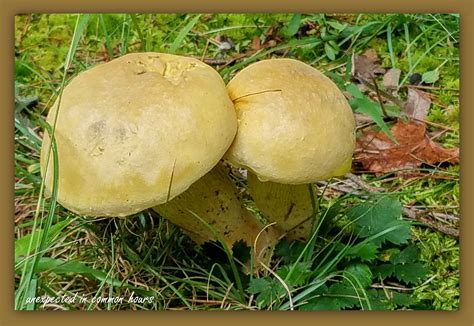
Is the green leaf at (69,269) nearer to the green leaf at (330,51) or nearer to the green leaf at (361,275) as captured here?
the green leaf at (361,275)

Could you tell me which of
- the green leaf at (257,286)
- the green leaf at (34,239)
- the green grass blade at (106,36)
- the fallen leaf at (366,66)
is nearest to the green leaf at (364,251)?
the green leaf at (257,286)

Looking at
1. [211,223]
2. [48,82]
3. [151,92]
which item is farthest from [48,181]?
[48,82]

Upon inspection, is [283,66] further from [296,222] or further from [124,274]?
[124,274]

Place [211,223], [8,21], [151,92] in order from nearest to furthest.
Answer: [151,92] → [211,223] → [8,21]

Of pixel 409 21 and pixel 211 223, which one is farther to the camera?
pixel 409 21

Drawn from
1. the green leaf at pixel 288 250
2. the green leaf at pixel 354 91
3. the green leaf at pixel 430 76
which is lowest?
the green leaf at pixel 288 250

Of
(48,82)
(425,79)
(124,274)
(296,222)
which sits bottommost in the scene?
(124,274)

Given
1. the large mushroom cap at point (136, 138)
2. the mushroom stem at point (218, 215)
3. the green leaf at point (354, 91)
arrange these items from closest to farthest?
the large mushroom cap at point (136, 138) → the mushroom stem at point (218, 215) → the green leaf at point (354, 91)
